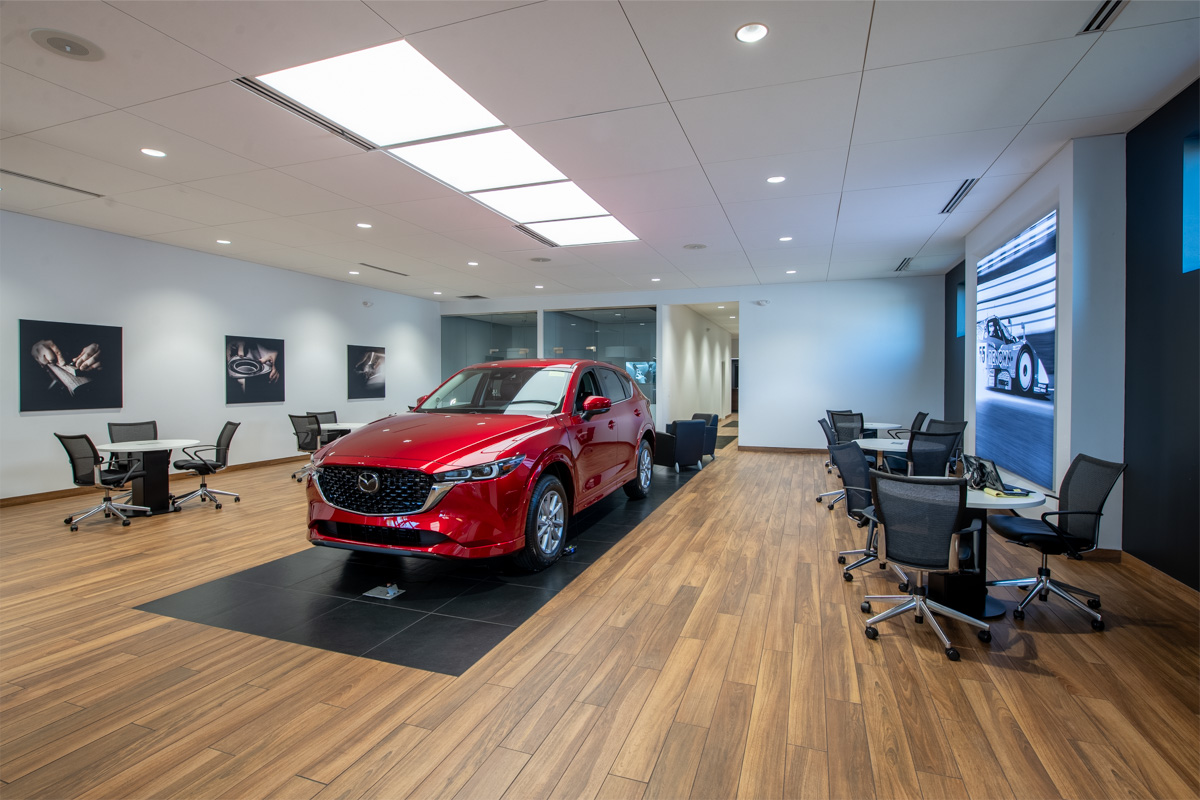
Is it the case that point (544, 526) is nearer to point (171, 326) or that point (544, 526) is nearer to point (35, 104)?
point (35, 104)

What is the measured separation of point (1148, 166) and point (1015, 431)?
2.47 meters

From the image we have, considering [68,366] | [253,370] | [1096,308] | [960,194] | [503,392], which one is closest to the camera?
[1096,308]

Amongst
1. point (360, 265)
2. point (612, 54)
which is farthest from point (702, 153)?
point (360, 265)

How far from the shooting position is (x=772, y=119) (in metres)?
3.71

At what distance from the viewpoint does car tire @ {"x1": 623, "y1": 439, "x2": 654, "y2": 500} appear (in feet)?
19.6

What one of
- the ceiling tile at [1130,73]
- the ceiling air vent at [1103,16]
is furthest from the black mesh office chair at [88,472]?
the ceiling tile at [1130,73]

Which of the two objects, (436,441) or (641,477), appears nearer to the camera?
(436,441)

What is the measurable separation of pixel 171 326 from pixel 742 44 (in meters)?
7.91

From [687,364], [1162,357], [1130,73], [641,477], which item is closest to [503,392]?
[641,477]

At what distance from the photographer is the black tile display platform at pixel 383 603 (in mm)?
2773

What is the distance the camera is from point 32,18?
2.64m

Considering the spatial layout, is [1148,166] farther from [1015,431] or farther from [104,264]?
[104,264]

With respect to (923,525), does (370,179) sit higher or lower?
higher

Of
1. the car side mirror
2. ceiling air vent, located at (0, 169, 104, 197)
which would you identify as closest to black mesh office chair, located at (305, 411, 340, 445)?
ceiling air vent, located at (0, 169, 104, 197)
